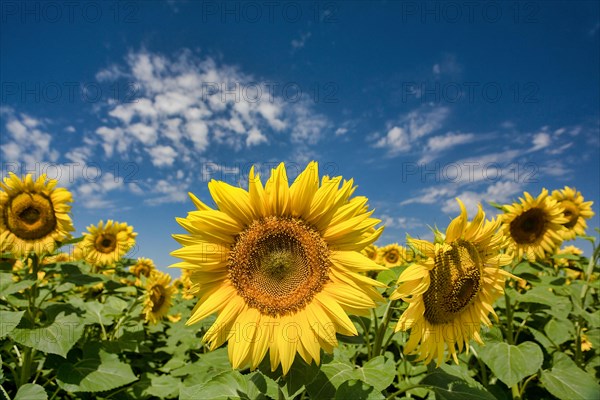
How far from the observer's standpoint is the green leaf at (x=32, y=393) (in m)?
3.26

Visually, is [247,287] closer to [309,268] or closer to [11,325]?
[309,268]

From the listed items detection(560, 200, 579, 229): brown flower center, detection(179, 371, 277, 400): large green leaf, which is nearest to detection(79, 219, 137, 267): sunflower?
detection(179, 371, 277, 400): large green leaf

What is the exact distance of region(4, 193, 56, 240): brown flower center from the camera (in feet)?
16.6

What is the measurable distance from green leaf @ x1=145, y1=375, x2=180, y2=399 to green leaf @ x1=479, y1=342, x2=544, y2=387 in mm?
3125

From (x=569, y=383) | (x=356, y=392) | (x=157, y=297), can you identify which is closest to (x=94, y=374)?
(x=157, y=297)

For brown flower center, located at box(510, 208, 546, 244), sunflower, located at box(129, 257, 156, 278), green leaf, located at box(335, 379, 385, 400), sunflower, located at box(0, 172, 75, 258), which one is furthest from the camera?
sunflower, located at box(129, 257, 156, 278)

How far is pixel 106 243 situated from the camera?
7.57 meters

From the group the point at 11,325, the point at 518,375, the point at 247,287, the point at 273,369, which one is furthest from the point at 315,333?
the point at 11,325

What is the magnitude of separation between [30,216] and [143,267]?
383 cm

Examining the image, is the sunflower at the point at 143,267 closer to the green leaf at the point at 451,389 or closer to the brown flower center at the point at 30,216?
the brown flower center at the point at 30,216

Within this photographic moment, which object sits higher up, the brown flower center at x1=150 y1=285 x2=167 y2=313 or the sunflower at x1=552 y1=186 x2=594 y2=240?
the sunflower at x1=552 y1=186 x2=594 y2=240

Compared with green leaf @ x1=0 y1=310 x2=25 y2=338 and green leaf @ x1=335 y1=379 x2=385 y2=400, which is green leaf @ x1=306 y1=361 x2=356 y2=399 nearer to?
green leaf @ x1=335 y1=379 x2=385 y2=400

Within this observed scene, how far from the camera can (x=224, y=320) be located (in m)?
2.33

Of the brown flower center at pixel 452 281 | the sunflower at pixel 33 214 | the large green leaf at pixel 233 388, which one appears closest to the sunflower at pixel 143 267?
the sunflower at pixel 33 214
